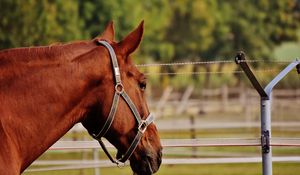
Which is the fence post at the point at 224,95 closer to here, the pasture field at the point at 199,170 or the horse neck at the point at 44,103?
the pasture field at the point at 199,170

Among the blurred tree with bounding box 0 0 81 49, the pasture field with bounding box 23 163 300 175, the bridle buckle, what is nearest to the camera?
the bridle buckle

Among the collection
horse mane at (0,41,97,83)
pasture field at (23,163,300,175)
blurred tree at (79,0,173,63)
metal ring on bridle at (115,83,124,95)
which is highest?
blurred tree at (79,0,173,63)

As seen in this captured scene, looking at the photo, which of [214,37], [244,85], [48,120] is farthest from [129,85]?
[214,37]

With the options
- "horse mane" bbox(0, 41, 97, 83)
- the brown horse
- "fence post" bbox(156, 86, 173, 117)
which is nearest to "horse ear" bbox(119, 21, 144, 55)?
the brown horse

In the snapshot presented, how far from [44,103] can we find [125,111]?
49 cm

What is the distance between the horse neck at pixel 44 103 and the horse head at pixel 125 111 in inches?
3.0

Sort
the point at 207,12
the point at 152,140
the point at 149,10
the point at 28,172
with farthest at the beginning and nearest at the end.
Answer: the point at 207,12, the point at 149,10, the point at 28,172, the point at 152,140

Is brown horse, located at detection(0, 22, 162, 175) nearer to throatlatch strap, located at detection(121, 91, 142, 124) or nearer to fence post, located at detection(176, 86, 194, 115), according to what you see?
throatlatch strap, located at detection(121, 91, 142, 124)

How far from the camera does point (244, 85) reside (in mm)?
46656

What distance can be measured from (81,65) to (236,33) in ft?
218

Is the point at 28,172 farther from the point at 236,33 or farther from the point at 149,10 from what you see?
the point at 236,33

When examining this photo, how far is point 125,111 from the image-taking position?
5.12 m

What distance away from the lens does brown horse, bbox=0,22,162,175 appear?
193 inches

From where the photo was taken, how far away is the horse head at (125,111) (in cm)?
507
